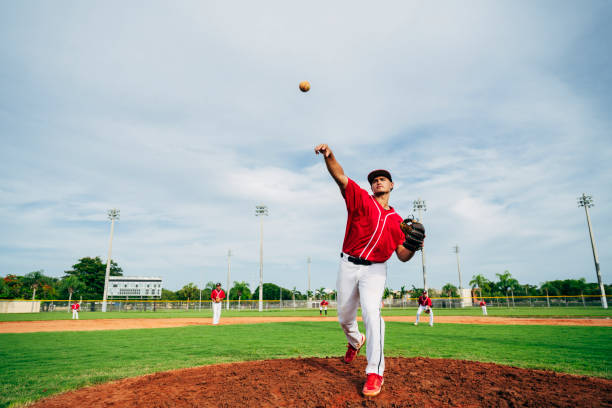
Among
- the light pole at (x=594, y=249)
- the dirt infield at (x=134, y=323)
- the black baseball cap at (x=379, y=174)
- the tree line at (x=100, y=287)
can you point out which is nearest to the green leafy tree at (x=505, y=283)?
the tree line at (x=100, y=287)

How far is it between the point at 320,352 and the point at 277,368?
120 inches

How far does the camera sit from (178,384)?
4301mm

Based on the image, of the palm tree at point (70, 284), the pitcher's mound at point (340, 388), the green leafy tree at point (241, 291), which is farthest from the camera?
the green leafy tree at point (241, 291)

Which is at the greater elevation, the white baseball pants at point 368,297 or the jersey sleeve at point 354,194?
the jersey sleeve at point 354,194

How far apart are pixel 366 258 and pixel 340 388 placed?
1418 mm

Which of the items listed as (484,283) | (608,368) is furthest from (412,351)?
(484,283)

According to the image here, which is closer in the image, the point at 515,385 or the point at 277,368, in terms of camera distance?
the point at 515,385

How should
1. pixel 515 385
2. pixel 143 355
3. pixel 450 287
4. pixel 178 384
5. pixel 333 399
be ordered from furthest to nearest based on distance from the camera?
pixel 450 287 < pixel 143 355 < pixel 178 384 < pixel 515 385 < pixel 333 399

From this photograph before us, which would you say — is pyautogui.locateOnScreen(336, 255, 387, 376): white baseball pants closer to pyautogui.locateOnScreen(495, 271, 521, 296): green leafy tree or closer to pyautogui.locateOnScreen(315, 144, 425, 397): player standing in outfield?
pyautogui.locateOnScreen(315, 144, 425, 397): player standing in outfield

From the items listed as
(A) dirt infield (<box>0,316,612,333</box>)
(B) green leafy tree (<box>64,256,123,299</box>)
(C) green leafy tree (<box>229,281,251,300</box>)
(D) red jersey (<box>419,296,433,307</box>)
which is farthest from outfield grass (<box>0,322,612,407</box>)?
(C) green leafy tree (<box>229,281,251,300</box>)

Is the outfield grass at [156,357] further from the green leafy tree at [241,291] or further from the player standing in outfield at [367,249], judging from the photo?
the green leafy tree at [241,291]

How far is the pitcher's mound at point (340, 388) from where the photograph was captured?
3381 mm

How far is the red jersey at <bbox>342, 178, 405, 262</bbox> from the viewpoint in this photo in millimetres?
4035

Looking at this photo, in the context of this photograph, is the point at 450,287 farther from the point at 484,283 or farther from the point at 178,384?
the point at 178,384
